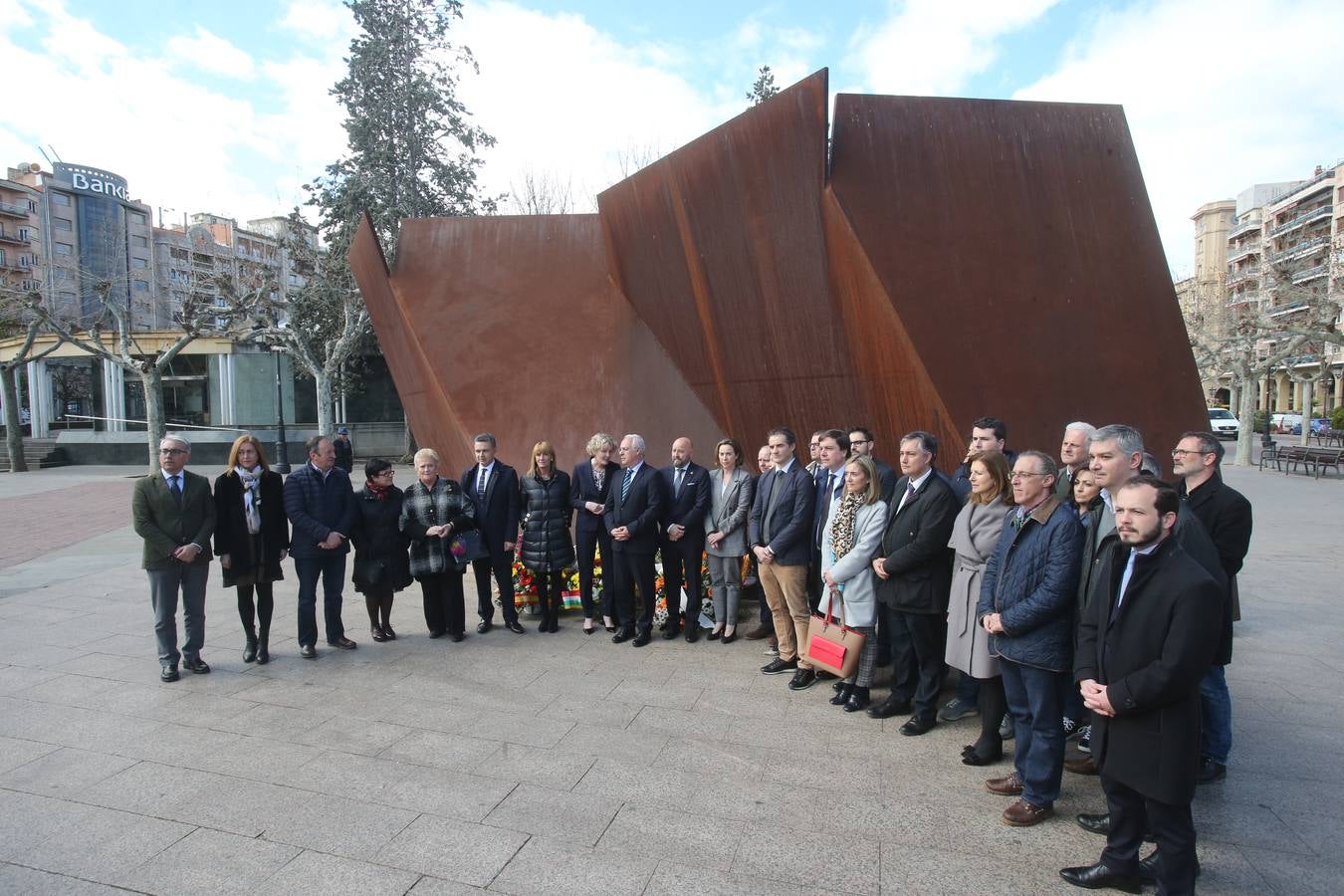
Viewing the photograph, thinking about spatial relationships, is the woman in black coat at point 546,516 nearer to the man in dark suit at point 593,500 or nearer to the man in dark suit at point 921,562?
the man in dark suit at point 593,500

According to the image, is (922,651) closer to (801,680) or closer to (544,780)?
(801,680)

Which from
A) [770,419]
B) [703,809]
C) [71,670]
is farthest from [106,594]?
[703,809]

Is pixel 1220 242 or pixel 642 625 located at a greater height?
pixel 1220 242

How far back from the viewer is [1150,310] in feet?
15.0

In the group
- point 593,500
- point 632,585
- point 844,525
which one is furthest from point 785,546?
point 593,500

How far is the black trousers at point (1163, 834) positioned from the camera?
2297mm

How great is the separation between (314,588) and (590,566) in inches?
73.0

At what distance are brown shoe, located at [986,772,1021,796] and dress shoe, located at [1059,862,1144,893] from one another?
1.97ft

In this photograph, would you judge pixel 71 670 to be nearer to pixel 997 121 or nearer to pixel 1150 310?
pixel 997 121

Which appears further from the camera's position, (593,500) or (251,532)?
(593,500)

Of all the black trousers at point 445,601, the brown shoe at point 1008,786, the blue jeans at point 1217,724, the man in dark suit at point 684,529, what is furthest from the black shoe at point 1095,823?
the black trousers at point 445,601

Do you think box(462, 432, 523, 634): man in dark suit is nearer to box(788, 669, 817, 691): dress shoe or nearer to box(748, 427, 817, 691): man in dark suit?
box(748, 427, 817, 691): man in dark suit

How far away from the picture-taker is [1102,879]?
2.52m

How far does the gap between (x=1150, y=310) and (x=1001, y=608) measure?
2.58 metres
